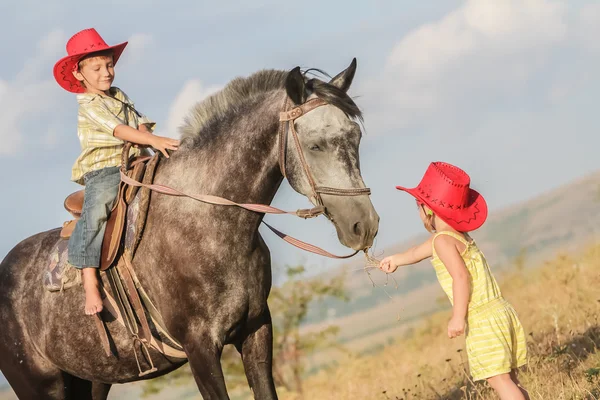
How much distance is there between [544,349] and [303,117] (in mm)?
4073

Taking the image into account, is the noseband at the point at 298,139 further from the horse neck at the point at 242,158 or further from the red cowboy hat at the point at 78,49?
the red cowboy hat at the point at 78,49

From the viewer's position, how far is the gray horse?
15.8ft

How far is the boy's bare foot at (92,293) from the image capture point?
5.56 meters

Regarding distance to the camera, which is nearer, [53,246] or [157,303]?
[157,303]

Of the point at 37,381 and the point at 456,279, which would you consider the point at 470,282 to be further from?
the point at 37,381

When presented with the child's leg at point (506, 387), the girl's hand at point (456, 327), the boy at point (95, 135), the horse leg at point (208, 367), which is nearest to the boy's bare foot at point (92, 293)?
the boy at point (95, 135)

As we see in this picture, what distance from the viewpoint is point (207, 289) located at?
204 inches

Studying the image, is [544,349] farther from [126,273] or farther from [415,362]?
[126,273]

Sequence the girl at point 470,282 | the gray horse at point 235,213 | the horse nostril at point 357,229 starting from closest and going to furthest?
the girl at point 470,282 < the horse nostril at point 357,229 < the gray horse at point 235,213

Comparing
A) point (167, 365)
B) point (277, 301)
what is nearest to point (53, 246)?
point (167, 365)

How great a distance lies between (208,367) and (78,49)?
2.58 metres

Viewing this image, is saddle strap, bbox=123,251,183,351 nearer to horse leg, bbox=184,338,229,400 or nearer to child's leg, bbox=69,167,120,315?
child's leg, bbox=69,167,120,315

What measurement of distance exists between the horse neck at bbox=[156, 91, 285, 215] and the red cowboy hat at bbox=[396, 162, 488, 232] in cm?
100

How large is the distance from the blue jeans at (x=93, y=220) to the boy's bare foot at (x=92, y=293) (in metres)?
0.06
